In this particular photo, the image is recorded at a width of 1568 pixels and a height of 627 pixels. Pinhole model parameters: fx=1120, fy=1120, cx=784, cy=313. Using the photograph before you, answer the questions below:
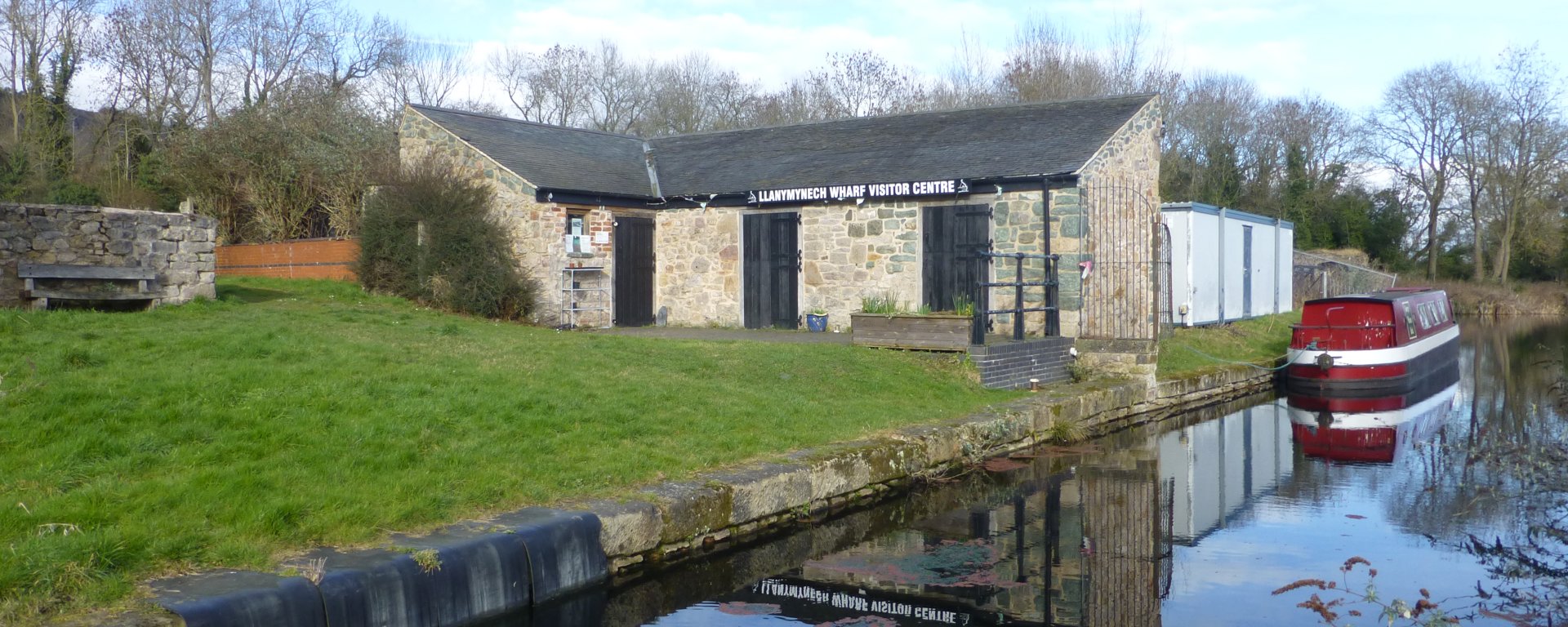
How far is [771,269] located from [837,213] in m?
1.54

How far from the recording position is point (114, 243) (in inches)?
501

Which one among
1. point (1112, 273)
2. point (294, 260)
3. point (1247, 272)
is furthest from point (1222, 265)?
point (294, 260)

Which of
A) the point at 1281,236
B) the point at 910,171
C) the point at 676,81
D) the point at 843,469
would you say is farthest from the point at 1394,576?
the point at 676,81

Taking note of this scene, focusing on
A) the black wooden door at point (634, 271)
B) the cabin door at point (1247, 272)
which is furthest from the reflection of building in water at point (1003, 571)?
the cabin door at point (1247, 272)

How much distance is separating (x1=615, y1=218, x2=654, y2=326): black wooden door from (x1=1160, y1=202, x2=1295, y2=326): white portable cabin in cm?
869

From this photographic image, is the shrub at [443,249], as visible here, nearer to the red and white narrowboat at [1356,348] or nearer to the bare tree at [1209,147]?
the red and white narrowboat at [1356,348]

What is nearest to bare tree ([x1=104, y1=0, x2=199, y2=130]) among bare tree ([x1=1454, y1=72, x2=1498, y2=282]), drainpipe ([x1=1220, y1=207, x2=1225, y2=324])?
drainpipe ([x1=1220, y1=207, x2=1225, y2=324])

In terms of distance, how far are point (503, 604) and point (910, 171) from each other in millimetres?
12490

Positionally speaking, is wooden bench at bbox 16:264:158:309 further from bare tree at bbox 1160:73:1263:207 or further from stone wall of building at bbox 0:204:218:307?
bare tree at bbox 1160:73:1263:207

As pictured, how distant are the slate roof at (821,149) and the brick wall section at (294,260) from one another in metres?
3.22

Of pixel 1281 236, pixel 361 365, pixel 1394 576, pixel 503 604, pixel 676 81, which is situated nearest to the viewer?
pixel 503 604

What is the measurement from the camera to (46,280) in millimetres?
12109

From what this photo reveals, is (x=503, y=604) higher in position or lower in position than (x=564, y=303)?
lower

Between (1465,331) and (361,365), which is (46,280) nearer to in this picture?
(361,365)
